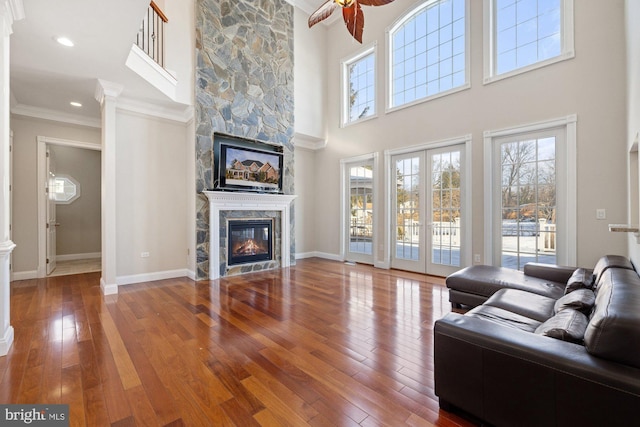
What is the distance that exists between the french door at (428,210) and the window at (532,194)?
1.85ft

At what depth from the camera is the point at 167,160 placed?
5.17 metres

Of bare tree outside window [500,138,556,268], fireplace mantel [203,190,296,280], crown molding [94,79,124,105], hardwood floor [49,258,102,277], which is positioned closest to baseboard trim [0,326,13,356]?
fireplace mantel [203,190,296,280]

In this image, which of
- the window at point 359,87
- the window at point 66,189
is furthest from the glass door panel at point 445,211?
the window at point 66,189

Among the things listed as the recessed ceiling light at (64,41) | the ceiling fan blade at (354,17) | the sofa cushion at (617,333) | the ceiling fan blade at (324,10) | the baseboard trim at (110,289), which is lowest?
the baseboard trim at (110,289)

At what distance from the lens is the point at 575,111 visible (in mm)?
3801

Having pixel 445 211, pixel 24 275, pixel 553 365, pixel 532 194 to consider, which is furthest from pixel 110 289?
pixel 532 194

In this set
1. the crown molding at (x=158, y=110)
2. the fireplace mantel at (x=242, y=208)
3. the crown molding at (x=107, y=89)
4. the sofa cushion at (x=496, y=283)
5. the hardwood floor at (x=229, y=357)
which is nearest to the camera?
the hardwood floor at (x=229, y=357)

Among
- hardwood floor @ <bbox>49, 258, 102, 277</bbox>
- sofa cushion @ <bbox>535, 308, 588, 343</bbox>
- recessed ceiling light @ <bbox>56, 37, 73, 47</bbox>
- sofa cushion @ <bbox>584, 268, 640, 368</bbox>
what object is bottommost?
hardwood floor @ <bbox>49, 258, 102, 277</bbox>

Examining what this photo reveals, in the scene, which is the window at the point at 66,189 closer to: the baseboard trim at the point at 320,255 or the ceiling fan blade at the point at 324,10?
the baseboard trim at the point at 320,255

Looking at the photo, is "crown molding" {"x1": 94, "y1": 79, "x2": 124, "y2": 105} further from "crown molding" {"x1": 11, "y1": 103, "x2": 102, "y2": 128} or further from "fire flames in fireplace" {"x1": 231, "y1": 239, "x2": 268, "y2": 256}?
"fire flames in fireplace" {"x1": 231, "y1": 239, "x2": 268, "y2": 256}

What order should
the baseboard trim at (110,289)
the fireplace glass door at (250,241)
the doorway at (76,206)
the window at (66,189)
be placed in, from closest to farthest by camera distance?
the baseboard trim at (110,289)
the fireplace glass door at (250,241)
the doorway at (76,206)
the window at (66,189)

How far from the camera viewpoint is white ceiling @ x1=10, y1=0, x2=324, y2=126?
266 cm

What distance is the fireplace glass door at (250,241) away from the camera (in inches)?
212

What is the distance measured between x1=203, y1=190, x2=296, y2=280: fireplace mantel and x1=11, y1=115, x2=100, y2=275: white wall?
10.0ft
